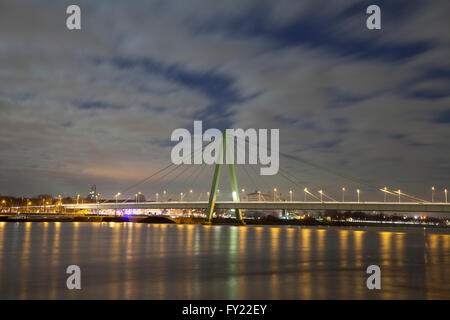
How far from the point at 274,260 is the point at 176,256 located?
6.15 m

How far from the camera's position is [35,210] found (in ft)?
538

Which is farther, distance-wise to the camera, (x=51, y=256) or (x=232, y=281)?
(x=51, y=256)

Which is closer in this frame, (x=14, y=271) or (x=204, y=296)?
(x=204, y=296)

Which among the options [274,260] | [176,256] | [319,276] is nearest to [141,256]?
[176,256]

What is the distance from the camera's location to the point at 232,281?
1599cm

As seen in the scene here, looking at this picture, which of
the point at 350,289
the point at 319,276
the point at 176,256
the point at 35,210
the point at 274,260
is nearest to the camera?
the point at 350,289
